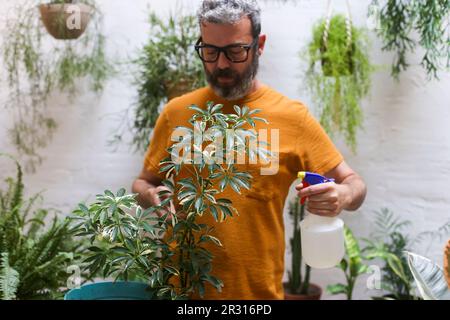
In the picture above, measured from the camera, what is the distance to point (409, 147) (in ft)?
8.62

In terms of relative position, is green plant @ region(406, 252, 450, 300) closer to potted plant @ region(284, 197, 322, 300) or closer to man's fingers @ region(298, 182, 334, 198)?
man's fingers @ region(298, 182, 334, 198)

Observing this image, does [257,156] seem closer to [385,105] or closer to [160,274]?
[160,274]

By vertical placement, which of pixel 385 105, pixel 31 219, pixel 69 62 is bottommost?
pixel 31 219

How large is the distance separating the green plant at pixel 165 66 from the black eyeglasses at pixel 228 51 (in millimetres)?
642

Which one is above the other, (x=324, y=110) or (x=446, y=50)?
(x=446, y=50)

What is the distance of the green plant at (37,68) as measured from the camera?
2672mm

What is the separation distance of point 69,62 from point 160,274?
136 cm

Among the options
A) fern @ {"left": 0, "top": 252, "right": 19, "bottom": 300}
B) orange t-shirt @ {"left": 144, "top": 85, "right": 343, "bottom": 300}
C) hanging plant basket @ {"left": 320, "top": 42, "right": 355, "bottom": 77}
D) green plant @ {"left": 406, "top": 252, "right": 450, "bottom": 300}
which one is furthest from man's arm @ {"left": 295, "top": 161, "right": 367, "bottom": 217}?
fern @ {"left": 0, "top": 252, "right": 19, "bottom": 300}

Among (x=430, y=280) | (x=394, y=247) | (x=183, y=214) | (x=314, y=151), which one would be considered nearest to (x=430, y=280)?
(x=430, y=280)

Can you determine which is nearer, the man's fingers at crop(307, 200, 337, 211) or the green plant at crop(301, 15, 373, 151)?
the man's fingers at crop(307, 200, 337, 211)

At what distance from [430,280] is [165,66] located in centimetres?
137

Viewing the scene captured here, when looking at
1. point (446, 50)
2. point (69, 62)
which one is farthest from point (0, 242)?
point (446, 50)

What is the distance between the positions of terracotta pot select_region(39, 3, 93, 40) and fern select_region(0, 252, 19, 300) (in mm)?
979

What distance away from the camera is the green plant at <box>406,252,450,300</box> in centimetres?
164
